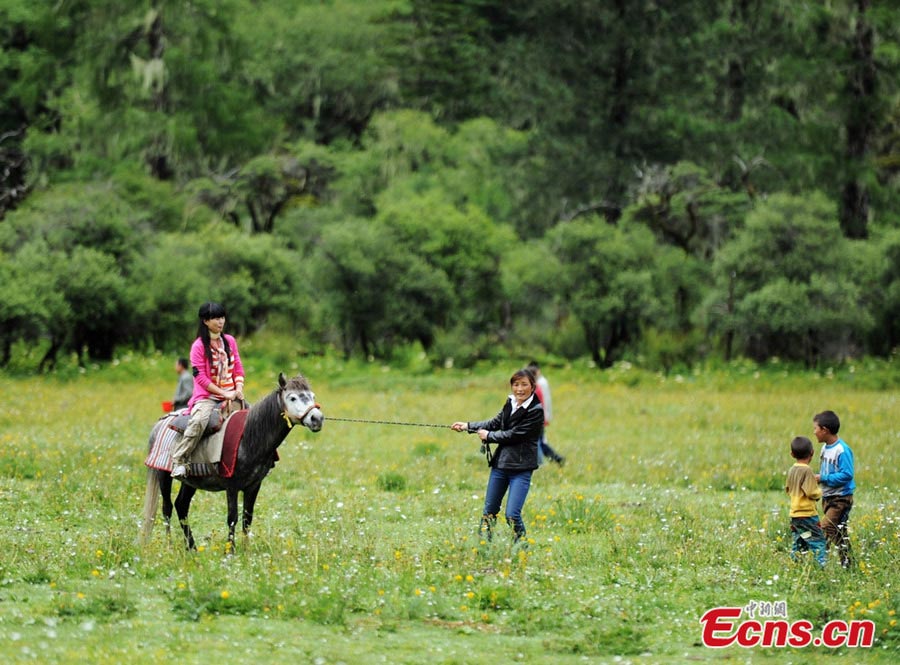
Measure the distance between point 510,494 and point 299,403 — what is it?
2333mm

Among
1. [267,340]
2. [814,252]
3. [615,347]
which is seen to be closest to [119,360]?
[267,340]

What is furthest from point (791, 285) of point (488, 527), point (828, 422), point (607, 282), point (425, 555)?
point (425, 555)

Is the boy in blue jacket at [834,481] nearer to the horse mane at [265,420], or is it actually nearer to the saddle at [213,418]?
the horse mane at [265,420]

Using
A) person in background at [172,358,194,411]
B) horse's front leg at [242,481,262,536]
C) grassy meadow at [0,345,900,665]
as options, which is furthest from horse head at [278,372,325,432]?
person in background at [172,358,194,411]

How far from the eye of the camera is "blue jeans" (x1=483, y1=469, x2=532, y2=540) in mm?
11641

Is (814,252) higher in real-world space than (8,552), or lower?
higher

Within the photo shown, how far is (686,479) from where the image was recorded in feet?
60.1

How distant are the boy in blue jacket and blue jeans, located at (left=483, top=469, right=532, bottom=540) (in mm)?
2898

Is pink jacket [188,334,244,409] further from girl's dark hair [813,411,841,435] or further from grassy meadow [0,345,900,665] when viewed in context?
girl's dark hair [813,411,841,435]

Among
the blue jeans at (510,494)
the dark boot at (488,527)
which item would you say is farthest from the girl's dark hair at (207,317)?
the dark boot at (488,527)

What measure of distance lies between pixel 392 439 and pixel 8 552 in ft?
40.2

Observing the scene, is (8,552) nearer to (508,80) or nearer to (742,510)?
(742,510)

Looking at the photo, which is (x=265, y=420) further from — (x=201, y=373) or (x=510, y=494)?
(x=510, y=494)

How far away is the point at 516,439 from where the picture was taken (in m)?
11.6
